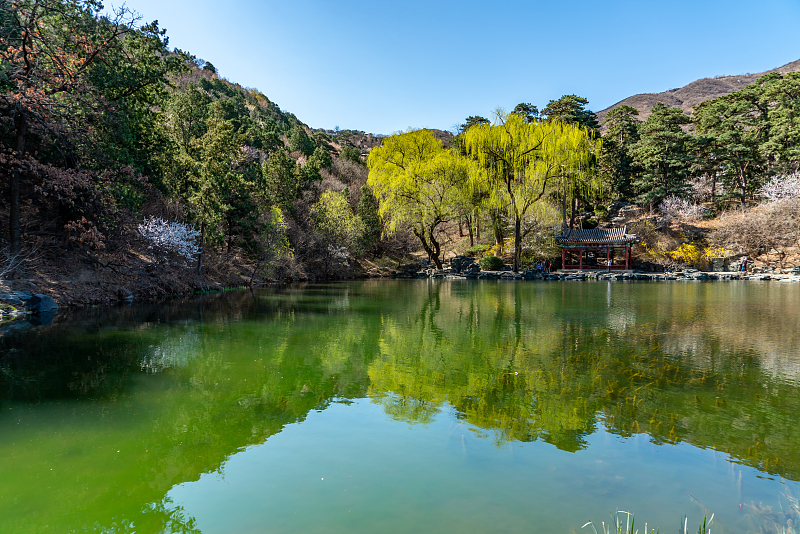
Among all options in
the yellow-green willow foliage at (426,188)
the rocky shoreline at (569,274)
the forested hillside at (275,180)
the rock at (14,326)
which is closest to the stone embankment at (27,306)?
the rock at (14,326)

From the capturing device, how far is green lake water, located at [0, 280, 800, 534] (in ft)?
10.1

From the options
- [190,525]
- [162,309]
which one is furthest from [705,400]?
[162,309]

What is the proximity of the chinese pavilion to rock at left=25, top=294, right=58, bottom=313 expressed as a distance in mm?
29094

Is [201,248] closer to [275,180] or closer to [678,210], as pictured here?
[275,180]

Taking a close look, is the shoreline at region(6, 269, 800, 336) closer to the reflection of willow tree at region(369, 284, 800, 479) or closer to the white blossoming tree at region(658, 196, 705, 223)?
the white blossoming tree at region(658, 196, 705, 223)

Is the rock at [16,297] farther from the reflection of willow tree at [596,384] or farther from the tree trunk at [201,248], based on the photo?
the reflection of willow tree at [596,384]

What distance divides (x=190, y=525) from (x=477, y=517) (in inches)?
77.4

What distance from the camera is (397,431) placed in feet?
14.8

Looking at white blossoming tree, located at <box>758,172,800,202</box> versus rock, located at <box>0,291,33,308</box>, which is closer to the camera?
rock, located at <box>0,291,33,308</box>

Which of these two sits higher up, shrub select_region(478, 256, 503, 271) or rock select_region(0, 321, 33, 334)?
shrub select_region(478, 256, 503, 271)

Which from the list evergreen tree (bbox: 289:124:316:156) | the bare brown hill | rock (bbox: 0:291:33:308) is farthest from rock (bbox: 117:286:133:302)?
the bare brown hill

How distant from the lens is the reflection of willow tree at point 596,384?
4.41m

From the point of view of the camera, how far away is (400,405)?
530 centimetres

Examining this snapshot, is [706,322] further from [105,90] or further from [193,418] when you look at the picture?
[105,90]
